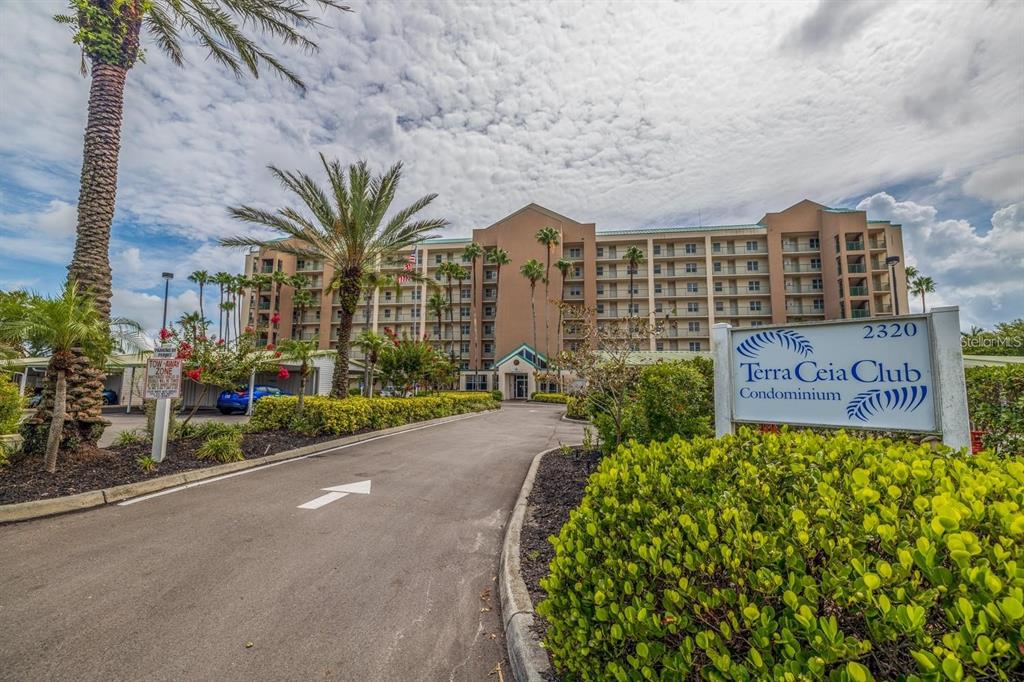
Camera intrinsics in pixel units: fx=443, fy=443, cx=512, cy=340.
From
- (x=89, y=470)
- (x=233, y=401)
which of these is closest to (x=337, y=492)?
(x=89, y=470)

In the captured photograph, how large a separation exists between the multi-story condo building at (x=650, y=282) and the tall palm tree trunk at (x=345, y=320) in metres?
32.5

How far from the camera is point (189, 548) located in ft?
15.3

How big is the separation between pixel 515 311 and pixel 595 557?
171 ft

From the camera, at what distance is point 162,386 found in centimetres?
820

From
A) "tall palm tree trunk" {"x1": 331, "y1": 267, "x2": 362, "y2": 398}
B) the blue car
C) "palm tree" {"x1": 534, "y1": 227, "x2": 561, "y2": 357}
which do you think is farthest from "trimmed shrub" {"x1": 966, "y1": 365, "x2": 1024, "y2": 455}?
"palm tree" {"x1": 534, "y1": 227, "x2": 561, "y2": 357}

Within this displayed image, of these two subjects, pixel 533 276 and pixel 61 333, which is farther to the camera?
pixel 533 276

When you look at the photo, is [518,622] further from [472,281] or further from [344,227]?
[472,281]

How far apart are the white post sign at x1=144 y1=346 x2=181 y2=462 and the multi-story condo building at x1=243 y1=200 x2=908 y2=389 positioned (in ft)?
128

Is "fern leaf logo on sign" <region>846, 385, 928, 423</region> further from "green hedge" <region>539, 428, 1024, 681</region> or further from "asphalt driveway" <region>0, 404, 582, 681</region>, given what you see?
"asphalt driveway" <region>0, 404, 582, 681</region>

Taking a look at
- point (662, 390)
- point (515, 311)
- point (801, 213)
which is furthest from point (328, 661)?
point (801, 213)

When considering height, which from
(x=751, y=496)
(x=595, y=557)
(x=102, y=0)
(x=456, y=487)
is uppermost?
(x=102, y=0)

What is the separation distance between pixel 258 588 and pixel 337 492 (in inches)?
126

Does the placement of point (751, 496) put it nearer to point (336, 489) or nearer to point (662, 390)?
point (662, 390)

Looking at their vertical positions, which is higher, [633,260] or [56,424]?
[633,260]
